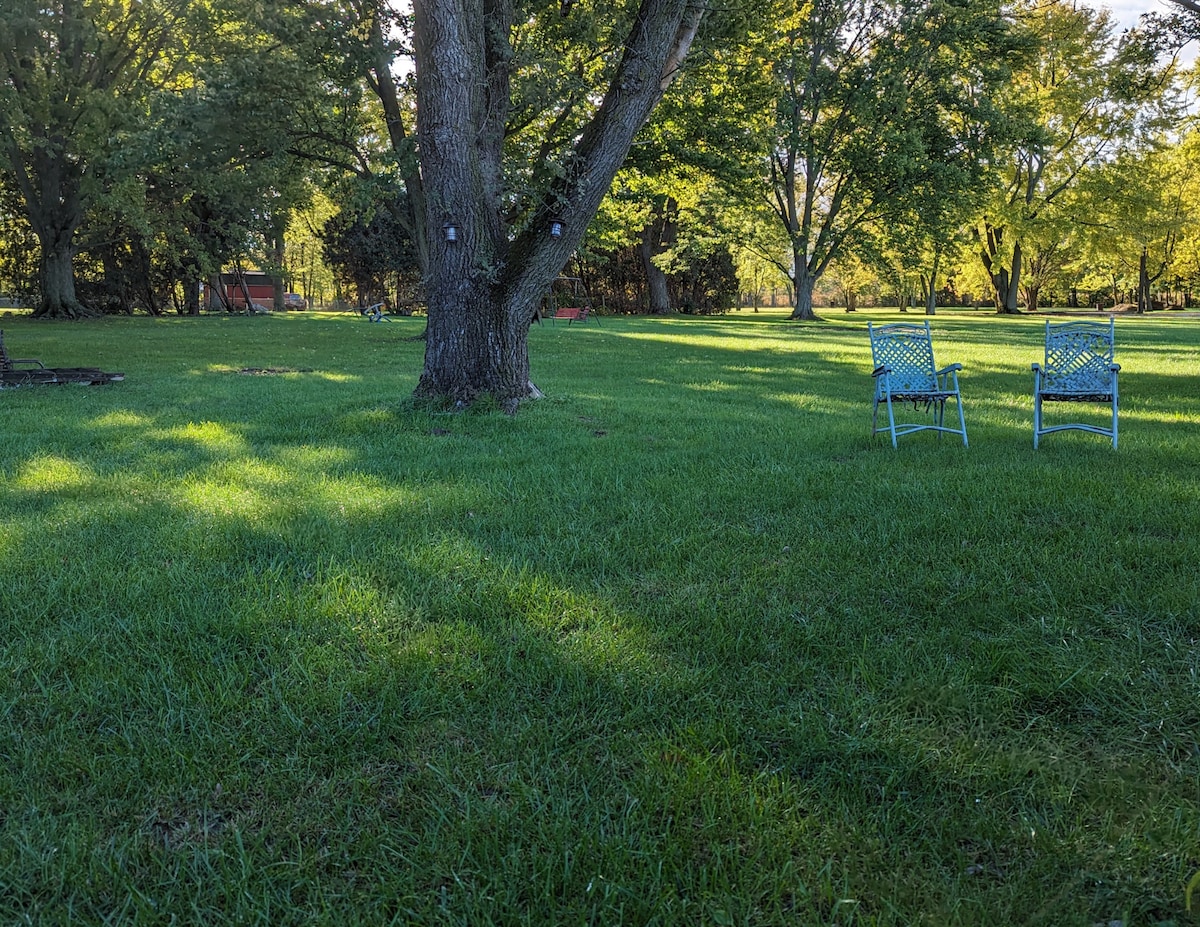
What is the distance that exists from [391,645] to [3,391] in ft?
30.5

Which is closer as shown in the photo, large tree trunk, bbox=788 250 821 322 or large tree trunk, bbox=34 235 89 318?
large tree trunk, bbox=34 235 89 318

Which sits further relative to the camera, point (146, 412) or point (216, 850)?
point (146, 412)

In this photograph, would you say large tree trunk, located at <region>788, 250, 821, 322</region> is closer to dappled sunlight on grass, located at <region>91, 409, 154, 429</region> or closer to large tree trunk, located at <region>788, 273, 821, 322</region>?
large tree trunk, located at <region>788, 273, 821, 322</region>

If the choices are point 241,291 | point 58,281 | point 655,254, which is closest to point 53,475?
point 58,281

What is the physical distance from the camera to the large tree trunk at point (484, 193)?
7430 mm

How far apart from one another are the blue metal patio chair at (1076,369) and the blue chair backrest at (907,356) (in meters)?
0.87

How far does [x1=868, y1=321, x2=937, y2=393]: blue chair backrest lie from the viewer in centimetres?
675

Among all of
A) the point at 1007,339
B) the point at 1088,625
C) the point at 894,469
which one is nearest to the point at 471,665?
the point at 1088,625

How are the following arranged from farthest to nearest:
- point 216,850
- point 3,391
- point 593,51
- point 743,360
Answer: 1. point 743,360
2. point 593,51
3. point 3,391
4. point 216,850

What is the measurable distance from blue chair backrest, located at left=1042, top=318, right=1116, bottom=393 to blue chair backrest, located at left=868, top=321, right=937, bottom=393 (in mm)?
937

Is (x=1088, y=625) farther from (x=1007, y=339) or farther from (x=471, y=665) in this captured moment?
(x=1007, y=339)

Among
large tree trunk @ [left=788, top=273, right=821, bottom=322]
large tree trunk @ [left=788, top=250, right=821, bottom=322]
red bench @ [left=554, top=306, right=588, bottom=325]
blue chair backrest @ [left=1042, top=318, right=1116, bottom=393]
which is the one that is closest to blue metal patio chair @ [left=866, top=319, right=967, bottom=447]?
blue chair backrest @ [left=1042, top=318, right=1116, bottom=393]

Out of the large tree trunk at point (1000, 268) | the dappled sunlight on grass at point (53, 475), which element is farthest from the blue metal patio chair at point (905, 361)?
the large tree trunk at point (1000, 268)

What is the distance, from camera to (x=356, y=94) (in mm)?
16484
